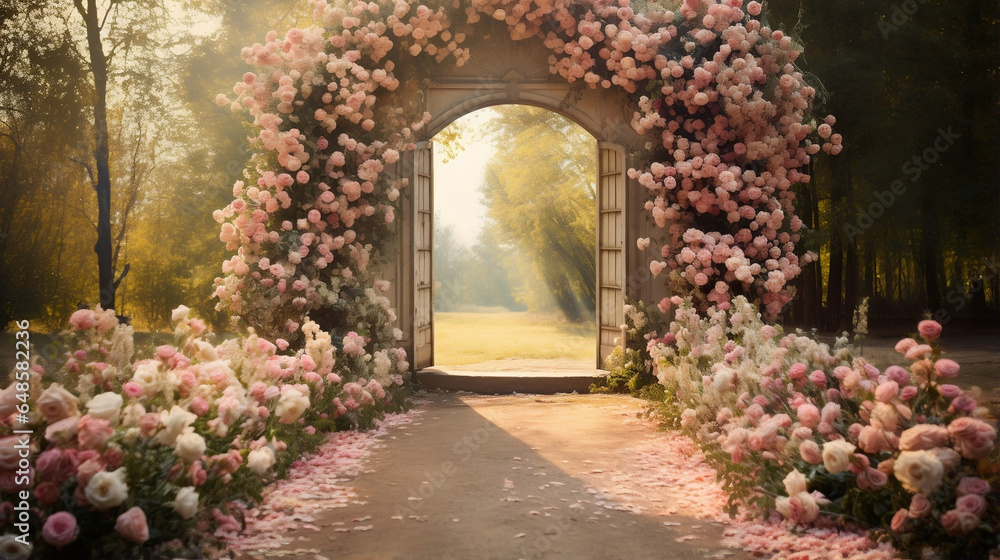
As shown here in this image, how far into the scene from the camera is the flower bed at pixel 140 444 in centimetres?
241

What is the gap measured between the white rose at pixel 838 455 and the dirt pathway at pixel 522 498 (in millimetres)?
464

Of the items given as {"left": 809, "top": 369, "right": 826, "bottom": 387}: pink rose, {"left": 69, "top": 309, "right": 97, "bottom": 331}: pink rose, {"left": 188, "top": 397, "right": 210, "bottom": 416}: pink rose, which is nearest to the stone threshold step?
{"left": 809, "top": 369, "right": 826, "bottom": 387}: pink rose

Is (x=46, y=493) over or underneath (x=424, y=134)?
underneath

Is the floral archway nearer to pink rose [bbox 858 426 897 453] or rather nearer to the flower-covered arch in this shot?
the flower-covered arch

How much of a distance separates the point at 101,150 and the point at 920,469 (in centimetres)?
981

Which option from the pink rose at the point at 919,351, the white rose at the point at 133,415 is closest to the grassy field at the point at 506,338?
the white rose at the point at 133,415

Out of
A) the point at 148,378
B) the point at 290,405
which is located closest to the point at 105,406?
the point at 148,378

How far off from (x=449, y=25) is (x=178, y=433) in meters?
4.81

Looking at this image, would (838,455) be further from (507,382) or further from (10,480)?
(507,382)

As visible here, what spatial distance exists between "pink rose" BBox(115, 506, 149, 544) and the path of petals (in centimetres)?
60

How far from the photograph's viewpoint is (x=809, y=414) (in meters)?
3.16

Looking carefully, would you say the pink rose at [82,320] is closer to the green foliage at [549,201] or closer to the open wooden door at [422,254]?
the open wooden door at [422,254]

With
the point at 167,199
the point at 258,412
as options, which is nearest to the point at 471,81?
the point at 258,412

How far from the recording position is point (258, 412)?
338 centimetres
